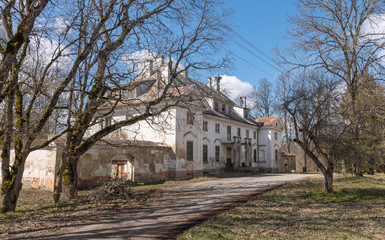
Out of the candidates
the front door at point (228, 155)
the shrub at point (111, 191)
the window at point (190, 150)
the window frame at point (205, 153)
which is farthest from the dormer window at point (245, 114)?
the shrub at point (111, 191)

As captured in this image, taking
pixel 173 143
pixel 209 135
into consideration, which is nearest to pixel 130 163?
pixel 173 143

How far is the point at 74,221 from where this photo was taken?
297 inches

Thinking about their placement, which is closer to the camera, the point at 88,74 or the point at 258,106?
the point at 88,74

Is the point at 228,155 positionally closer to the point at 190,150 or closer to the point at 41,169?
the point at 190,150

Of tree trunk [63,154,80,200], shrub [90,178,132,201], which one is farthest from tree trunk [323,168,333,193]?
tree trunk [63,154,80,200]

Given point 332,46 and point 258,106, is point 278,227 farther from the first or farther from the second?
point 258,106

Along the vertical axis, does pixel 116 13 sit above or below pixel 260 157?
above

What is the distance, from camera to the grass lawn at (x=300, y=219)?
21.3ft

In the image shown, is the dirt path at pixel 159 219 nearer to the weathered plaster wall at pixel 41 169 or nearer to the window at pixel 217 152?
the weathered plaster wall at pixel 41 169

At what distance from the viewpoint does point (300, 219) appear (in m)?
7.95

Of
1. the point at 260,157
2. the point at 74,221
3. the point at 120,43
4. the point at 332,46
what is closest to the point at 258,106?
the point at 260,157

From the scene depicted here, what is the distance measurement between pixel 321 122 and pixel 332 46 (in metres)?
8.16

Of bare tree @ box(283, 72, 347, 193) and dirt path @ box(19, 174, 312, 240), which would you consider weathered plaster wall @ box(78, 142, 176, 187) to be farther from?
bare tree @ box(283, 72, 347, 193)

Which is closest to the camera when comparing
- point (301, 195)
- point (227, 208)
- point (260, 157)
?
point (227, 208)
